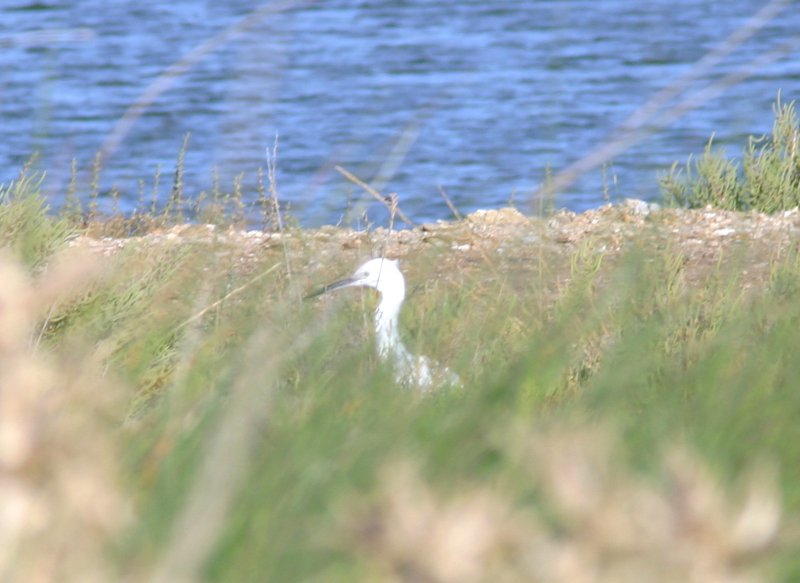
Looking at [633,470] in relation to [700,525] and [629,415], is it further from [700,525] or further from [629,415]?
[700,525]

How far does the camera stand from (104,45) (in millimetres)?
20391

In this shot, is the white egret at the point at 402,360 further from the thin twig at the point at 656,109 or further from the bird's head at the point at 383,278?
the thin twig at the point at 656,109

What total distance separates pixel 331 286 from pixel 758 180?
14.8ft

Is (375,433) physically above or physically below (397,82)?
above

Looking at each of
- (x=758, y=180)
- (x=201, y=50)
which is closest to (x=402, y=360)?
(x=201, y=50)

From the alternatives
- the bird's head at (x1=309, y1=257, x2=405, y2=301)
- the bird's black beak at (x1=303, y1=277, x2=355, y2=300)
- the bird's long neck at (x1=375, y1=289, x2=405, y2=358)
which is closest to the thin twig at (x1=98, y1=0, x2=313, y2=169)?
the bird's black beak at (x1=303, y1=277, x2=355, y2=300)

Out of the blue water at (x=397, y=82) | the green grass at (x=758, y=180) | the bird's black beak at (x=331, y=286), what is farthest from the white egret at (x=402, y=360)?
the green grass at (x=758, y=180)

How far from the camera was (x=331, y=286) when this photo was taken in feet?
14.7

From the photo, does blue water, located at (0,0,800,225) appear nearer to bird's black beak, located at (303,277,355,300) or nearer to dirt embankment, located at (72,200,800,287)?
dirt embankment, located at (72,200,800,287)

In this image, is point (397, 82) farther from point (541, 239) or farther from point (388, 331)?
point (541, 239)

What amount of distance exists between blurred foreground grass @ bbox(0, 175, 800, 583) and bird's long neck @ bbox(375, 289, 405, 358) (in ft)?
0.15

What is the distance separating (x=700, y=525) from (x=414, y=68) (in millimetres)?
16500

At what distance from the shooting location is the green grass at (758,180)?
27.6 feet

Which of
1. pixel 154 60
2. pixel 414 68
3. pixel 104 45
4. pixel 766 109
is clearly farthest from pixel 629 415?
pixel 104 45
